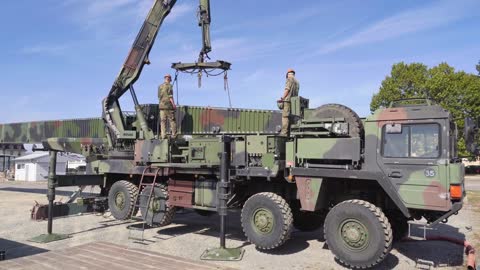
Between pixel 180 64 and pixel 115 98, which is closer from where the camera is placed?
pixel 180 64

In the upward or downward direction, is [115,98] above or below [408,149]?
above

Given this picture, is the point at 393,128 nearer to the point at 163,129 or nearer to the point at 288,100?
the point at 288,100

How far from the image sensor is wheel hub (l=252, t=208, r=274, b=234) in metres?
8.56

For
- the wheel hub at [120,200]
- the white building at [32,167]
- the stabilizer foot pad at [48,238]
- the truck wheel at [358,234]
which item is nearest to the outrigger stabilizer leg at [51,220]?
the stabilizer foot pad at [48,238]

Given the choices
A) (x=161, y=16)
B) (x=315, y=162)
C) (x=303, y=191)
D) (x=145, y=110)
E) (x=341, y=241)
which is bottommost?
(x=341, y=241)

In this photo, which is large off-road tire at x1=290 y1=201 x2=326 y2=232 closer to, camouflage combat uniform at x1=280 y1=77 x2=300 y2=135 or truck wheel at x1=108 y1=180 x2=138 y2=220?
camouflage combat uniform at x1=280 y1=77 x2=300 y2=135

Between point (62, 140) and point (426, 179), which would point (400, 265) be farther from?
point (62, 140)

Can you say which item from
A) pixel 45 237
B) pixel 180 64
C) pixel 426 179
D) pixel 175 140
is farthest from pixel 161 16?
pixel 426 179

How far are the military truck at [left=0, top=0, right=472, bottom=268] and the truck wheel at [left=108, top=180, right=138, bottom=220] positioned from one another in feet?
0.10

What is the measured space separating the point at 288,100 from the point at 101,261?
16.2ft

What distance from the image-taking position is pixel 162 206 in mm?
10750

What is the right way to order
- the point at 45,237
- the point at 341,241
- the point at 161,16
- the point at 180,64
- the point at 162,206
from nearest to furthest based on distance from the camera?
the point at 341,241
the point at 45,237
the point at 162,206
the point at 180,64
the point at 161,16

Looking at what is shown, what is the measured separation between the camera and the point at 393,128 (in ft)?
24.6

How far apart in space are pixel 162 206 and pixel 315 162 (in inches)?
170
